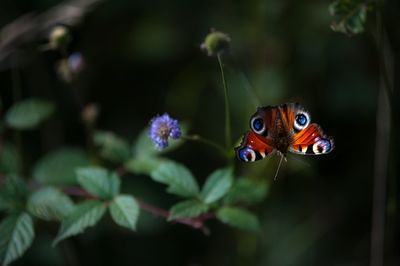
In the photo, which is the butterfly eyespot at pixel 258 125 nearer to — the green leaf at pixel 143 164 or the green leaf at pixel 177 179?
the green leaf at pixel 177 179

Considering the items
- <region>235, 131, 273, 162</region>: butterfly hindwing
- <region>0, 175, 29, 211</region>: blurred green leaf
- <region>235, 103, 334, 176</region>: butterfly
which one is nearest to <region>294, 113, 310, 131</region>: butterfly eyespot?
<region>235, 103, 334, 176</region>: butterfly

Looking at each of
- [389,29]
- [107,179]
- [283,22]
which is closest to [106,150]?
[107,179]

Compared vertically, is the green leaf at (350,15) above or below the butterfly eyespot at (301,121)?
above

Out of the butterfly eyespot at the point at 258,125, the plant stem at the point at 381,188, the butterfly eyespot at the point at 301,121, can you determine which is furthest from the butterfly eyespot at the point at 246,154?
the plant stem at the point at 381,188

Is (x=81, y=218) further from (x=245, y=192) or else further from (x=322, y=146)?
(x=322, y=146)

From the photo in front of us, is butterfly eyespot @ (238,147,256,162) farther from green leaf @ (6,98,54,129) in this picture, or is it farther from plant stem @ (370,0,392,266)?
green leaf @ (6,98,54,129)

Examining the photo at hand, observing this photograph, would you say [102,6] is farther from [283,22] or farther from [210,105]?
[283,22]
